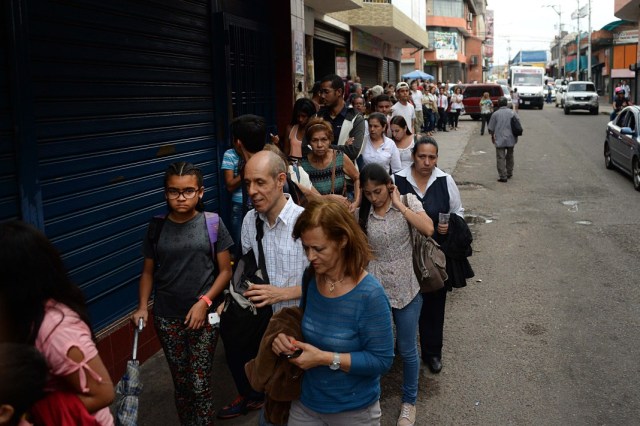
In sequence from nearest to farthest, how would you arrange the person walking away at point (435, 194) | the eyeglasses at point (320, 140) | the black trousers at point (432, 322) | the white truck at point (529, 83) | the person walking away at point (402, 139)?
the person walking away at point (435, 194)
the black trousers at point (432, 322)
the eyeglasses at point (320, 140)
the person walking away at point (402, 139)
the white truck at point (529, 83)

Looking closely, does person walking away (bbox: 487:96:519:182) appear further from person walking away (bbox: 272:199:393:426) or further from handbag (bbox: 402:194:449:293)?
person walking away (bbox: 272:199:393:426)

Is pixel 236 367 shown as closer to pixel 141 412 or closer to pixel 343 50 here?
pixel 141 412

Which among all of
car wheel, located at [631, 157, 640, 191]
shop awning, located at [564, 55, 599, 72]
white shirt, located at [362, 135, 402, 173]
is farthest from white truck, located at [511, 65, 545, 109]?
white shirt, located at [362, 135, 402, 173]

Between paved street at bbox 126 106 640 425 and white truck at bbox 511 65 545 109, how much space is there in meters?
32.1

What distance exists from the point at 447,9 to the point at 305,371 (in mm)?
58935

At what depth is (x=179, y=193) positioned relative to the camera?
3350mm

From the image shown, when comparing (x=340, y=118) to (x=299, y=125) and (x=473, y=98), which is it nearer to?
(x=299, y=125)

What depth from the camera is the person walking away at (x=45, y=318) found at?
6.64ft

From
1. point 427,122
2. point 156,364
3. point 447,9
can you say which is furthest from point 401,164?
point 447,9

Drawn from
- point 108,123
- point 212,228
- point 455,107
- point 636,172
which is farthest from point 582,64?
point 212,228

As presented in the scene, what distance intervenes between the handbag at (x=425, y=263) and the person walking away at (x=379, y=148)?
246cm

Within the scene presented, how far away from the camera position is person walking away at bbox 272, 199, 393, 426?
8.36 feet

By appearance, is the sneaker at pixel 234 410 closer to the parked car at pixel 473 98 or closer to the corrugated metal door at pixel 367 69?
the corrugated metal door at pixel 367 69

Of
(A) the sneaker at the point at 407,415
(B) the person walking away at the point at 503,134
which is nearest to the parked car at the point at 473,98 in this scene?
(B) the person walking away at the point at 503,134
